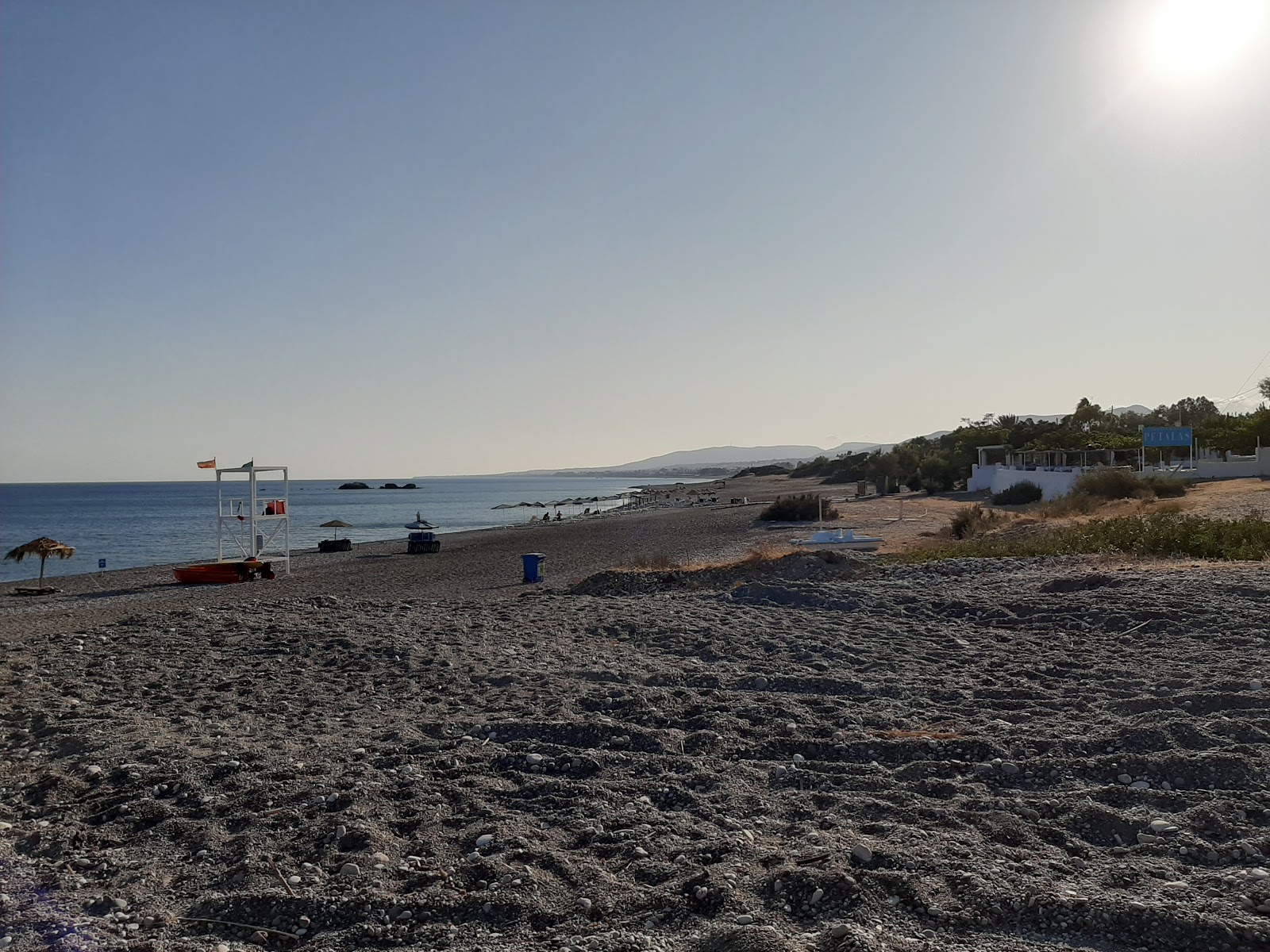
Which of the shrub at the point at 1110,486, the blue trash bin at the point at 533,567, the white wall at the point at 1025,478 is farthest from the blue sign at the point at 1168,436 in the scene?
the blue trash bin at the point at 533,567

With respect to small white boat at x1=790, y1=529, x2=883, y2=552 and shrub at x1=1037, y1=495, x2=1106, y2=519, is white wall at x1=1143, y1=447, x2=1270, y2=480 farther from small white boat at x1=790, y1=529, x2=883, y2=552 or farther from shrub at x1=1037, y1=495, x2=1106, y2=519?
small white boat at x1=790, y1=529, x2=883, y2=552

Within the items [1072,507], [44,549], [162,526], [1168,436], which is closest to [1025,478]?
[1072,507]

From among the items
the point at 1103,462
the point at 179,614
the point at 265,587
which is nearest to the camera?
the point at 179,614

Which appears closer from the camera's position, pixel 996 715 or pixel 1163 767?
pixel 1163 767

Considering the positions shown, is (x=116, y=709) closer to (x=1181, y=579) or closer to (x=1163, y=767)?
(x=1163, y=767)

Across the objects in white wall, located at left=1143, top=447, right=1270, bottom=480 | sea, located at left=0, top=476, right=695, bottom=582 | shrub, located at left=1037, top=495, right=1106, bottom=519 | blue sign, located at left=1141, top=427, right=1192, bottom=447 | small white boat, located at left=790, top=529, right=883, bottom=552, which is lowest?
sea, located at left=0, top=476, right=695, bottom=582

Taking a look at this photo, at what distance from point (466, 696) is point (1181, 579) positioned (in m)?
7.75

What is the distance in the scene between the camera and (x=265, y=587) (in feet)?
59.0

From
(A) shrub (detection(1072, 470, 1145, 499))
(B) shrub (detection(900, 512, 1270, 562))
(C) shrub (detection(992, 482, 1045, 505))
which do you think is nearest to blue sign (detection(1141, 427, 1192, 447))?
(C) shrub (detection(992, 482, 1045, 505))

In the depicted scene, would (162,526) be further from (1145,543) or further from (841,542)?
(1145,543)

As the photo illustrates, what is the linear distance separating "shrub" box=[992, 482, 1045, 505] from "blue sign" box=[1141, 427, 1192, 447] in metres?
10.1

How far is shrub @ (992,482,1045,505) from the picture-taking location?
2866 cm

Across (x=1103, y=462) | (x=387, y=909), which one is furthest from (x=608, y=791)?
(x=1103, y=462)

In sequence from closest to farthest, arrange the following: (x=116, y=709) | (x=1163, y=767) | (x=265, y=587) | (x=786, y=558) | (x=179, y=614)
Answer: (x=1163, y=767), (x=116, y=709), (x=179, y=614), (x=786, y=558), (x=265, y=587)
